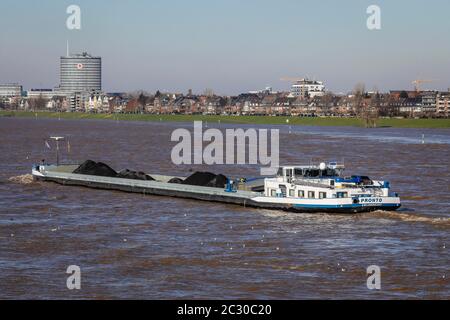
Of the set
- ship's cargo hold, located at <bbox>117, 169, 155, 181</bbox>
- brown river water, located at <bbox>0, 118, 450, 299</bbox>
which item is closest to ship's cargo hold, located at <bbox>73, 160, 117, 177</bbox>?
ship's cargo hold, located at <bbox>117, 169, 155, 181</bbox>

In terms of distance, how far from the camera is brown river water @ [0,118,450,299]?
29.0 meters

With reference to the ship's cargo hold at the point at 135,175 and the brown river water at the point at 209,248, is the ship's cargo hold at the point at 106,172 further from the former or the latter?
the brown river water at the point at 209,248

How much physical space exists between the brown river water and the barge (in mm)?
845

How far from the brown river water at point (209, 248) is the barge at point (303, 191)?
0.85 meters

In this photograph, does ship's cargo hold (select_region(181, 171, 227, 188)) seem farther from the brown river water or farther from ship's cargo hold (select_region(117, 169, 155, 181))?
ship's cargo hold (select_region(117, 169, 155, 181))

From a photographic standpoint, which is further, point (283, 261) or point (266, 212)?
point (266, 212)

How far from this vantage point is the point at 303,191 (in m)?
48.9

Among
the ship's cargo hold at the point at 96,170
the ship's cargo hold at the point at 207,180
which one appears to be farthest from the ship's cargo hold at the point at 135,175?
the ship's cargo hold at the point at 207,180

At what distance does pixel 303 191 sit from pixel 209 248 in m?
13.9

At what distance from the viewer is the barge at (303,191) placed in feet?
155
